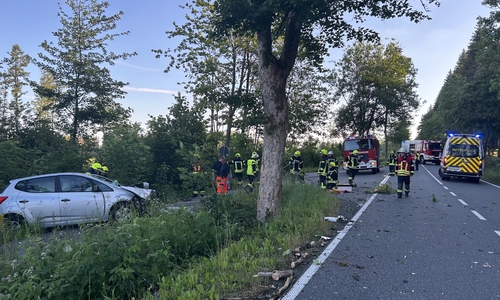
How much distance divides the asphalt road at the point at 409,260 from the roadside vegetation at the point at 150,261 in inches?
27.5

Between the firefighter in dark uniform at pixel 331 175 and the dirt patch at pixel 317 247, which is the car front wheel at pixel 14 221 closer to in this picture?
the dirt patch at pixel 317 247

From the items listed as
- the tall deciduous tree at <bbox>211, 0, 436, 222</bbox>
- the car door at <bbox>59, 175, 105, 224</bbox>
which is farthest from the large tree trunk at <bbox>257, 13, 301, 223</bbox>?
the car door at <bbox>59, 175, 105, 224</bbox>

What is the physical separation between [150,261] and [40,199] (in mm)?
4806

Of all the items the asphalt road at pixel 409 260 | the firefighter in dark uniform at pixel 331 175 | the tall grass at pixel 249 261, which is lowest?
→ the asphalt road at pixel 409 260

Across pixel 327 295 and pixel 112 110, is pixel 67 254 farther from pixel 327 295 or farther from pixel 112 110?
pixel 112 110

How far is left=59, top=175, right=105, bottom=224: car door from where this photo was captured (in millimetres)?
8508

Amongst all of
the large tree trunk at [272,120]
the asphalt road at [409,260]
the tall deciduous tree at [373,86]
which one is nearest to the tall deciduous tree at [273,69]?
the large tree trunk at [272,120]

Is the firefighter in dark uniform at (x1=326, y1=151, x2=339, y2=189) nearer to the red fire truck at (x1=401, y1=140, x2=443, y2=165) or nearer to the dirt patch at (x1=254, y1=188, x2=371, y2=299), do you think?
the dirt patch at (x1=254, y1=188, x2=371, y2=299)

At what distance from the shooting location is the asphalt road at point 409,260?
14.8ft

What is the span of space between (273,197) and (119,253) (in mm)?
4094

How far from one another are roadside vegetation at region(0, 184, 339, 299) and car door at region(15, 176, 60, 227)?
1.69 meters

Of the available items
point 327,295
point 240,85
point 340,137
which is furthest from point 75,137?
point 340,137

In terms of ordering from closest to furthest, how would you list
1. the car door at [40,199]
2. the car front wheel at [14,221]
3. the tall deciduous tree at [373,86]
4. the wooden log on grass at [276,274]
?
the wooden log on grass at [276,274] < the car front wheel at [14,221] < the car door at [40,199] < the tall deciduous tree at [373,86]

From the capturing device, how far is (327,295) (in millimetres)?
4348
